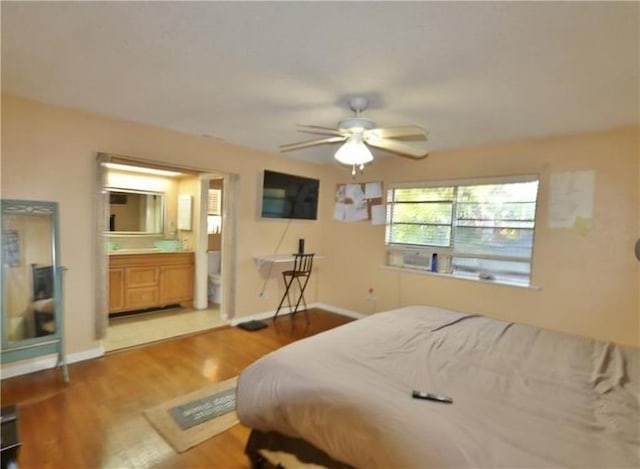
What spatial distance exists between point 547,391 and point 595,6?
161 cm

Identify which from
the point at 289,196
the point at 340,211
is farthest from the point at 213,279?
the point at 340,211

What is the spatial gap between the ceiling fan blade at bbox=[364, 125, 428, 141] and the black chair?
2.32 metres

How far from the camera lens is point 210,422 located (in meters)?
2.15

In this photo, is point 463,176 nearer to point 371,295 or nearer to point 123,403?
point 371,295

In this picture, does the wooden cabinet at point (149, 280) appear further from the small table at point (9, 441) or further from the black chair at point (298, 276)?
the small table at point (9, 441)

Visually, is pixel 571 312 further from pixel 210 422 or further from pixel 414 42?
pixel 210 422

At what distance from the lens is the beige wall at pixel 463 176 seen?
2.71m

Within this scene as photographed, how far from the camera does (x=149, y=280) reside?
4.50 meters

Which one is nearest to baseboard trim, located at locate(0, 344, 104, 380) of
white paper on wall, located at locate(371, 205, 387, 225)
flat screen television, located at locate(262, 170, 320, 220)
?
flat screen television, located at locate(262, 170, 320, 220)

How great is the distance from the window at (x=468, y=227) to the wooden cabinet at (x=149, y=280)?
2.97 meters

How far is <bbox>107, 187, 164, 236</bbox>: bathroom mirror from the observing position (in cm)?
472

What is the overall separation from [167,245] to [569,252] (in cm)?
505

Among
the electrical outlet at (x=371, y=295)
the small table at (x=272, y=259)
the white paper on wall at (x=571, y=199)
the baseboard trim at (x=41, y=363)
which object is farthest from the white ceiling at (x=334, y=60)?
the electrical outlet at (x=371, y=295)

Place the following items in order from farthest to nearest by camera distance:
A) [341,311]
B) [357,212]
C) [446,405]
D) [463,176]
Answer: [341,311] → [357,212] → [463,176] → [446,405]
